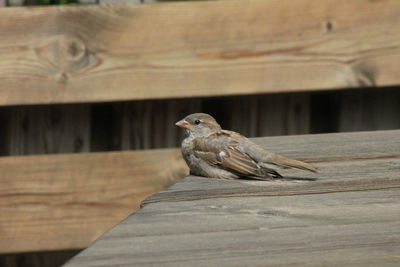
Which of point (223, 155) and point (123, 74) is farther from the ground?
point (123, 74)

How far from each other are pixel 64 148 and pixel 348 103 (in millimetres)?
1696

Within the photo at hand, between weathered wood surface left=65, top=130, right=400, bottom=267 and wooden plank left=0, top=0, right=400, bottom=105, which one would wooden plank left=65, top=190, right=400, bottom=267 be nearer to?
weathered wood surface left=65, top=130, right=400, bottom=267

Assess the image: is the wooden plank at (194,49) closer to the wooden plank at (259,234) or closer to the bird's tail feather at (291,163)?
the bird's tail feather at (291,163)

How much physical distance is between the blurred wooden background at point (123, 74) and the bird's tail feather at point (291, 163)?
1383 millimetres

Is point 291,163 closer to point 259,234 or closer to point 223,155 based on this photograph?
point 223,155

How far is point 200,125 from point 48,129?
100cm

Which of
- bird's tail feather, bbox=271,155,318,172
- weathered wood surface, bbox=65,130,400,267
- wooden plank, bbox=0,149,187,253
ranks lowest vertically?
wooden plank, bbox=0,149,187,253

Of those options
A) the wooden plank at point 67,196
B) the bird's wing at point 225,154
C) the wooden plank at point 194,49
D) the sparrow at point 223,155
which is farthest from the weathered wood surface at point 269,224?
the wooden plank at point 67,196

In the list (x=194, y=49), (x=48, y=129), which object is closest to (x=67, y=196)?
(x=48, y=129)

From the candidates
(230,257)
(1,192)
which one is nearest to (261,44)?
(1,192)

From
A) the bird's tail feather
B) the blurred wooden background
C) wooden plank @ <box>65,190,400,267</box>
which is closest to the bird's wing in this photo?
the bird's tail feather

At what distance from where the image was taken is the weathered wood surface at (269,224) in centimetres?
151

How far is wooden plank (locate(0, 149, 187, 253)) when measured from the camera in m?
4.25

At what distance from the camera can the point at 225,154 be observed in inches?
140
